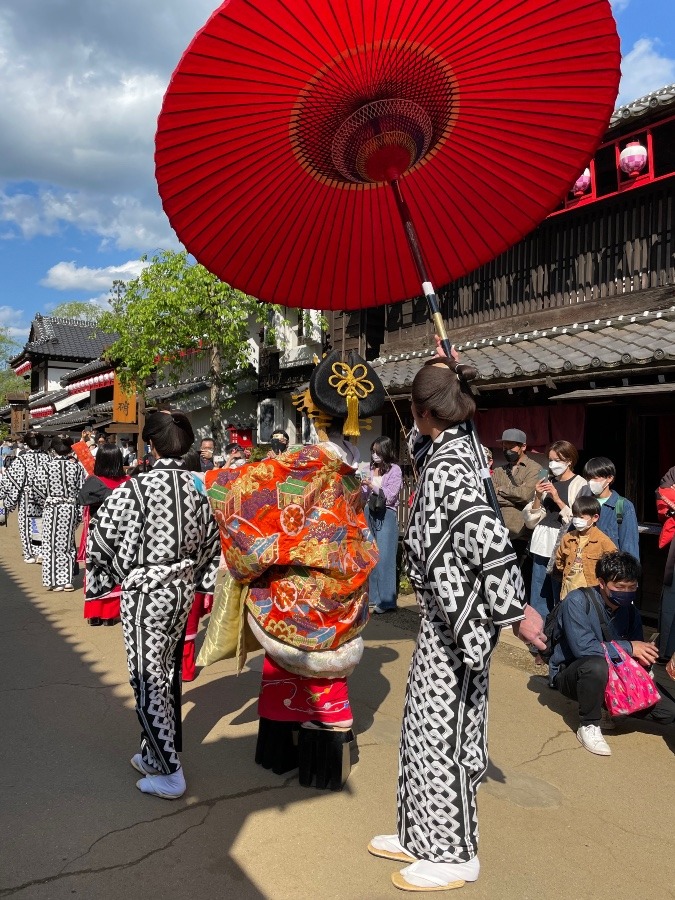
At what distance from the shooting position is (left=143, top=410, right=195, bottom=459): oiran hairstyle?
3.47 meters

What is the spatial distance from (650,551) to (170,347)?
11.1 meters

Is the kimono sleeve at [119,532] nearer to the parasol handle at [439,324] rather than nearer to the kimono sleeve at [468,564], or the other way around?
the kimono sleeve at [468,564]

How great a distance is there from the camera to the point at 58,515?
8562mm

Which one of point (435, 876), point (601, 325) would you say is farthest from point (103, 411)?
point (435, 876)

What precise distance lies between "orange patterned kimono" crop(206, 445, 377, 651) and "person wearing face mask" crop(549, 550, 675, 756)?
5.36 ft

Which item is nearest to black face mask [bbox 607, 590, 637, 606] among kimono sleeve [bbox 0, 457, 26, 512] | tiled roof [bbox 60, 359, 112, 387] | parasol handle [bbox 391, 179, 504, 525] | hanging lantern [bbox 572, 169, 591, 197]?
parasol handle [bbox 391, 179, 504, 525]

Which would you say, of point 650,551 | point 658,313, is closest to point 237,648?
point 650,551

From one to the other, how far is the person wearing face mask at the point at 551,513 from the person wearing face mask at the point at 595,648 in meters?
1.19

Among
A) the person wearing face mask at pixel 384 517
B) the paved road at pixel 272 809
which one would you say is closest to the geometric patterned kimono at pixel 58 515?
the paved road at pixel 272 809

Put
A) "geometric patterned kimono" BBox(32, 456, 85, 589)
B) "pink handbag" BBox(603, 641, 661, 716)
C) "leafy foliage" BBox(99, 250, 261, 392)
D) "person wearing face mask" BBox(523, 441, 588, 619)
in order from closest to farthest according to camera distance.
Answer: "pink handbag" BBox(603, 641, 661, 716), "person wearing face mask" BBox(523, 441, 588, 619), "geometric patterned kimono" BBox(32, 456, 85, 589), "leafy foliage" BBox(99, 250, 261, 392)

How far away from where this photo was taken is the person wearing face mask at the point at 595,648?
3990 millimetres

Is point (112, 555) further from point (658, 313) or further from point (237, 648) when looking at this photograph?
point (658, 313)

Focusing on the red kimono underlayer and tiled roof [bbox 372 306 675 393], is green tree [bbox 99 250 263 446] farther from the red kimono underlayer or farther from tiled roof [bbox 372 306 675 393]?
the red kimono underlayer

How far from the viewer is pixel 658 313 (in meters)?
7.11
